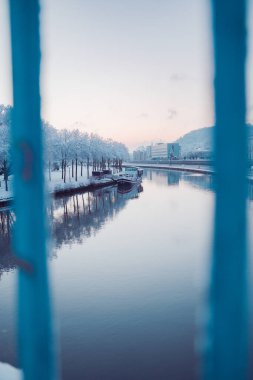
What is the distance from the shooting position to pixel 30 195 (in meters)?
1.46

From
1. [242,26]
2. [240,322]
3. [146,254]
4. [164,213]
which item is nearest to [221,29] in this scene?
[242,26]

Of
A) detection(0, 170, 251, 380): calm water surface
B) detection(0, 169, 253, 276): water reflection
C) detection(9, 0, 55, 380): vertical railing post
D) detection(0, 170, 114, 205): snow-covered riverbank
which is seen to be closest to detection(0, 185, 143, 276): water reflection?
detection(0, 169, 253, 276): water reflection

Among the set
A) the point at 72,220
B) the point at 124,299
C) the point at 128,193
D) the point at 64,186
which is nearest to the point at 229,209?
the point at 124,299

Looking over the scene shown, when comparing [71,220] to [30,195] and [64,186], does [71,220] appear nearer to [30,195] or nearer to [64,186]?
[64,186]

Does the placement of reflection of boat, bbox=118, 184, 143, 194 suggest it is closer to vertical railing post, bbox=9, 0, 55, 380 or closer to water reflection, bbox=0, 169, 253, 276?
water reflection, bbox=0, 169, 253, 276

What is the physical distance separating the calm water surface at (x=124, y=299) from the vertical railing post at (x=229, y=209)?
3.1 inches

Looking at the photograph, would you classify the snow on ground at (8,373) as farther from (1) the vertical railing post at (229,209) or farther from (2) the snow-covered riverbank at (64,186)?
(2) the snow-covered riverbank at (64,186)

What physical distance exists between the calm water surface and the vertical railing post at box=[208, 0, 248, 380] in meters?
0.08

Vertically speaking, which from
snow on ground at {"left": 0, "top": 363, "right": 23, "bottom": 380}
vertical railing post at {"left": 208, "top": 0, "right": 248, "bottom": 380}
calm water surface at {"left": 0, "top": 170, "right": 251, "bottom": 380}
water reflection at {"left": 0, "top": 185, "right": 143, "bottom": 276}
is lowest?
calm water surface at {"left": 0, "top": 170, "right": 251, "bottom": 380}

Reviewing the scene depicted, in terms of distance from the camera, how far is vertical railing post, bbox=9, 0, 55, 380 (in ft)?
4.69

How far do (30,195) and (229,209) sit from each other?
0.89 metres

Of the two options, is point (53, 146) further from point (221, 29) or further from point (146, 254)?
point (221, 29)

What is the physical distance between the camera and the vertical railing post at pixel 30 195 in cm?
143

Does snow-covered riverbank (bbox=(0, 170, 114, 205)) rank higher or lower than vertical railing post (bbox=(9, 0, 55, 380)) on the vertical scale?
lower
